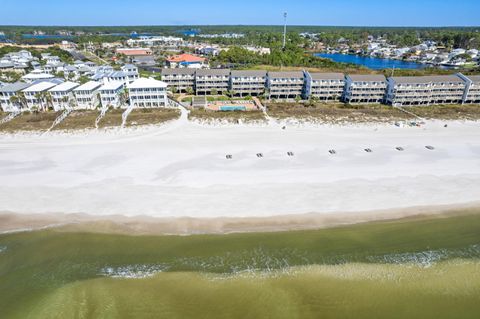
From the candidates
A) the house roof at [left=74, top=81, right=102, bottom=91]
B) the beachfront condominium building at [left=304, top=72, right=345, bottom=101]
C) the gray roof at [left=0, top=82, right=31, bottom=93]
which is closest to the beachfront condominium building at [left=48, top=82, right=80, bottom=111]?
the house roof at [left=74, top=81, right=102, bottom=91]

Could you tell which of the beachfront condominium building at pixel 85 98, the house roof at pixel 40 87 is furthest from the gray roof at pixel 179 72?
the house roof at pixel 40 87

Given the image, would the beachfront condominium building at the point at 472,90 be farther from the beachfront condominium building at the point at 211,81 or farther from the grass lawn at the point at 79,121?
the grass lawn at the point at 79,121

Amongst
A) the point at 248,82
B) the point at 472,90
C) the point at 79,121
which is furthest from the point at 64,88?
the point at 472,90

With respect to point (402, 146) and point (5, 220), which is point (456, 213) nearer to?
point (402, 146)

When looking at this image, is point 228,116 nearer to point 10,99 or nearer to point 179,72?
point 179,72

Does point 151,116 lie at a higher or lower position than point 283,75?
A: lower

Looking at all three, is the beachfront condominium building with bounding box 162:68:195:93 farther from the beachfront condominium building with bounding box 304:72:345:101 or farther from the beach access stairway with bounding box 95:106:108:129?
the beachfront condominium building with bounding box 304:72:345:101
